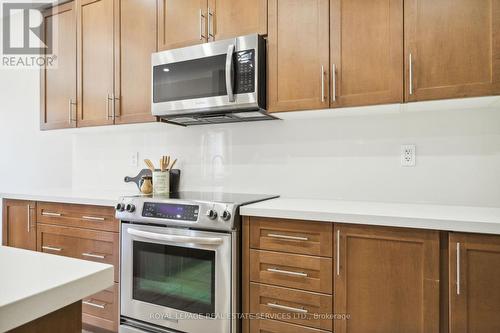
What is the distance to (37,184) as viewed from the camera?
3463 mm

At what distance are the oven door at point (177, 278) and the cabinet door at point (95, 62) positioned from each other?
105 centimetres

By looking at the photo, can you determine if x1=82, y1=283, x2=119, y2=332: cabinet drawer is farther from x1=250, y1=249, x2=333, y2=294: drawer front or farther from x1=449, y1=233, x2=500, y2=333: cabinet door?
x1=449, y1=233, x2=500, y2=333: cabinet door

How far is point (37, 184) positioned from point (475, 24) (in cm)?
396

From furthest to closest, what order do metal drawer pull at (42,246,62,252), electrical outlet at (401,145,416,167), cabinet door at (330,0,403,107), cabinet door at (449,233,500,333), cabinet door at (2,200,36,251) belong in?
cabinet door at (2,200,36,251), metal drawer pull at (42,246,62,252), electrical outlet at (401,145,416,167), cabinet door at (330,0,403,107), cabinet door at (449,233,500,333)

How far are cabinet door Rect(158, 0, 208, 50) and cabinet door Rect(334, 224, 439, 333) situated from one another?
1515 millimetres

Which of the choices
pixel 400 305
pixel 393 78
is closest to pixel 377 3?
pixel 393 78

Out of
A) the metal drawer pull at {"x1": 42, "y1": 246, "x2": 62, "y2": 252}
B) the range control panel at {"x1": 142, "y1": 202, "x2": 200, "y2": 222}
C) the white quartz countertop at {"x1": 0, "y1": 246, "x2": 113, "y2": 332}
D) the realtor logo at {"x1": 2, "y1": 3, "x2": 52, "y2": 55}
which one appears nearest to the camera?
the white quartz countertop at {"x1": 0, "y1": 246, "x2": 113, "y2": 332}

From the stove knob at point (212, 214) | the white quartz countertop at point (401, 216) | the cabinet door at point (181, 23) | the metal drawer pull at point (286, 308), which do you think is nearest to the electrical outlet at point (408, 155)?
the white quartz countertop at point (401, 216)

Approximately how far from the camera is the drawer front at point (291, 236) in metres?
1.52

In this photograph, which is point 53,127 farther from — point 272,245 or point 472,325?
point 472,325

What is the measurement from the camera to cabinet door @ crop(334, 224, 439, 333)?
1.34 meters

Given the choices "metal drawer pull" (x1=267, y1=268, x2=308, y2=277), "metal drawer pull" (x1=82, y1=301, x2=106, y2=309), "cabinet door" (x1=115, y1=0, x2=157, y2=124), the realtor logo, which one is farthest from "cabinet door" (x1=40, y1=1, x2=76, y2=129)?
"metal drawer pull" (x1=267, y1=268, x2=308, y2=277)

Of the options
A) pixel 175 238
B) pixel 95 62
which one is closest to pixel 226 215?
pixel 175 238

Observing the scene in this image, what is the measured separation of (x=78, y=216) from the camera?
7.13 feet
